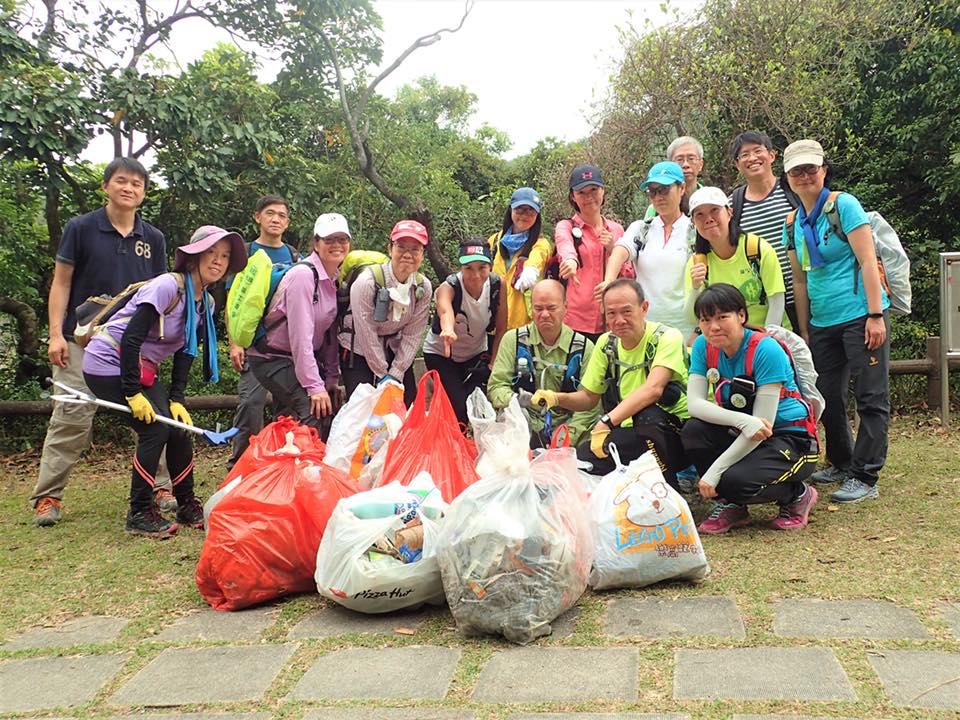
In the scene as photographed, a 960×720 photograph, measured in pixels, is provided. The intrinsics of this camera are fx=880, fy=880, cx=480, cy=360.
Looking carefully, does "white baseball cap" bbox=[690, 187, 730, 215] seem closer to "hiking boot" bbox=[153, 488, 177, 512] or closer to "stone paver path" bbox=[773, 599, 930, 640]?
"stone paver path" bbox=[773, 599, 930, 640]

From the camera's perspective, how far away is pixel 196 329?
4.45 metres

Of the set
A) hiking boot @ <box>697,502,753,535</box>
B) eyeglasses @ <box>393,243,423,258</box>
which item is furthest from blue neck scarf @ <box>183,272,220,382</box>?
hiking boot @ <box>697,502,753,535</box>

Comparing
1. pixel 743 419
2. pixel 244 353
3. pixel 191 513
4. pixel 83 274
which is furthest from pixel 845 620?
pixel 83 274

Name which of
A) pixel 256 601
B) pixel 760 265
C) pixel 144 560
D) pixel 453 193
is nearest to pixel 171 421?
pixel 144 560

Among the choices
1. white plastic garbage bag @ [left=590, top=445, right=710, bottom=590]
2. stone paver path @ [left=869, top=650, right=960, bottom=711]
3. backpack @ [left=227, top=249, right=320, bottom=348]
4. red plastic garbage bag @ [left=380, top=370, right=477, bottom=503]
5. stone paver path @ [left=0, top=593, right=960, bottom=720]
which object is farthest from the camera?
backpack @ [left=227, top=249, right=320, bottom=348]

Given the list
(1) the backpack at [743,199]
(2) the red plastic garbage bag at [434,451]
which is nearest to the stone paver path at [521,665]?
(2) the red plastic garbage bag at [434,451]

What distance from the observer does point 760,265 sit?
4324mm

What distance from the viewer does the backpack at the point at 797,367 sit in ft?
13.2

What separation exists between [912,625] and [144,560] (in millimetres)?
3231

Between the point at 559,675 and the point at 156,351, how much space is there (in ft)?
8.90

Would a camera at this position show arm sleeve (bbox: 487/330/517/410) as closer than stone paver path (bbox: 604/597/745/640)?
No

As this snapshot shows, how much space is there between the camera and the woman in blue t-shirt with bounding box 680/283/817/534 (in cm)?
391

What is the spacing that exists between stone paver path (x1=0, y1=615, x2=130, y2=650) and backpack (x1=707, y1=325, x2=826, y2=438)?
8.90ft

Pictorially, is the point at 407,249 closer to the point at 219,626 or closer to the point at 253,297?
the point at 253,297
